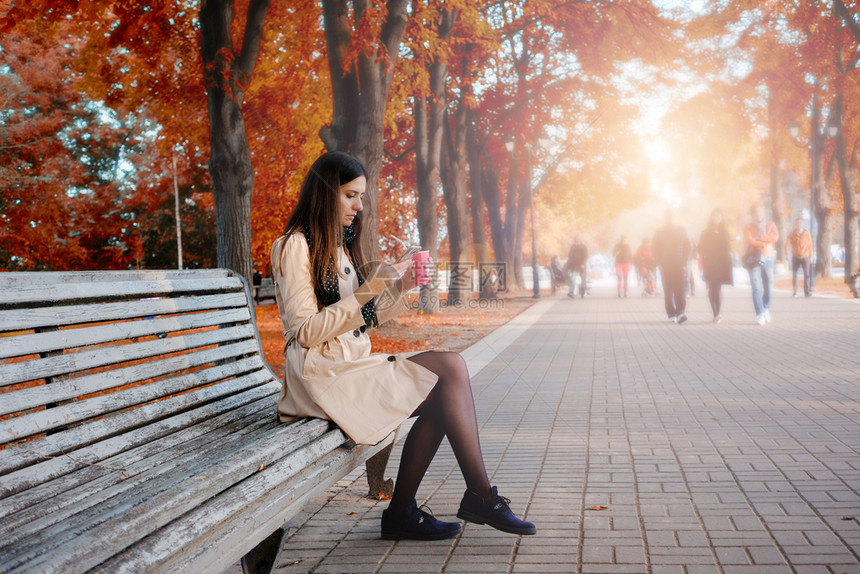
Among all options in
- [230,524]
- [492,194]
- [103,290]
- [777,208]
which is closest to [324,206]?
[103,290]

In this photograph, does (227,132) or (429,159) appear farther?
(429,159)

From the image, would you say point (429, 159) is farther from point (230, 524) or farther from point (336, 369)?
point (230, 524)

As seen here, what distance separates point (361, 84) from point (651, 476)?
362 inches

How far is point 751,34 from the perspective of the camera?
92.7 feet

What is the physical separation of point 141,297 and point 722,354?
7783 millimetres

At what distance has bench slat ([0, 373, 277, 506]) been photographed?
2459 mm

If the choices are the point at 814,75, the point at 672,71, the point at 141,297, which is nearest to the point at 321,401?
the point at 141,297

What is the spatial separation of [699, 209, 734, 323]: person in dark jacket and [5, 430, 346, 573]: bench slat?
1223cm

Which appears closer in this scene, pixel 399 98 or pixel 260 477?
pixel 260 477

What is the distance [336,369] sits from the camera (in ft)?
11.4

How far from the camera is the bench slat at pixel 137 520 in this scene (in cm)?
186

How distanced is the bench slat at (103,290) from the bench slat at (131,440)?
44 cm

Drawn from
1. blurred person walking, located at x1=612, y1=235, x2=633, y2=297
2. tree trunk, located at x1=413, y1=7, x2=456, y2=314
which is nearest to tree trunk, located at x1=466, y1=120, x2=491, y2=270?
blurred person walking, located at x1=612, y1=235, x2=633, y2=297

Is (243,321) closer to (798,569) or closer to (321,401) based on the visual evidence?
(321,401)
